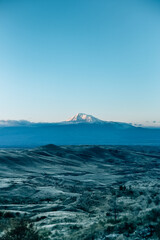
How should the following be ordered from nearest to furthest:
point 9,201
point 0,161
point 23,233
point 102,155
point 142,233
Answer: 1. point 142,233
2. point 23,233
3. point 9,201
4. point 0,161
5. point 102,155

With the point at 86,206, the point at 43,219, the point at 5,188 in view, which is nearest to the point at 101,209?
the point at 86,206

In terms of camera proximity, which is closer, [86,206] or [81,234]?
[81,234]

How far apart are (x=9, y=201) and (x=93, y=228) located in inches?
512

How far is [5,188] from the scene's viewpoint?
25.7 meters

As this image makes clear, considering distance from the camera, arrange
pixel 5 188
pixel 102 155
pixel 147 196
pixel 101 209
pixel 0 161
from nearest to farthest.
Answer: pixel 101 209
pixel 147 196
pixel 5 188
pixel 0 161
pixel 102 155

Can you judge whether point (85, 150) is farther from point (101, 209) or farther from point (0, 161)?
point (101, 209)

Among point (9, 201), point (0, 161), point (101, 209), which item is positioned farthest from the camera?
point (0, 161)

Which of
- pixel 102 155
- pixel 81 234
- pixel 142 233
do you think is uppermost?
pixel 142 233

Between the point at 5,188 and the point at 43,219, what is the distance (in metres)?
14.1

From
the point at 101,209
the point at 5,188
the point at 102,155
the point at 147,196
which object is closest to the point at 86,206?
the point at 101,209

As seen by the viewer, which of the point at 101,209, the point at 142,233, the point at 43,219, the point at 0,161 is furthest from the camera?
the point at 0,161

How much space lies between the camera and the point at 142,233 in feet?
29.2

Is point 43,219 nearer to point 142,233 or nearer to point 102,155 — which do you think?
point 142,233

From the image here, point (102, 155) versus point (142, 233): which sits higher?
point (142, 233)
